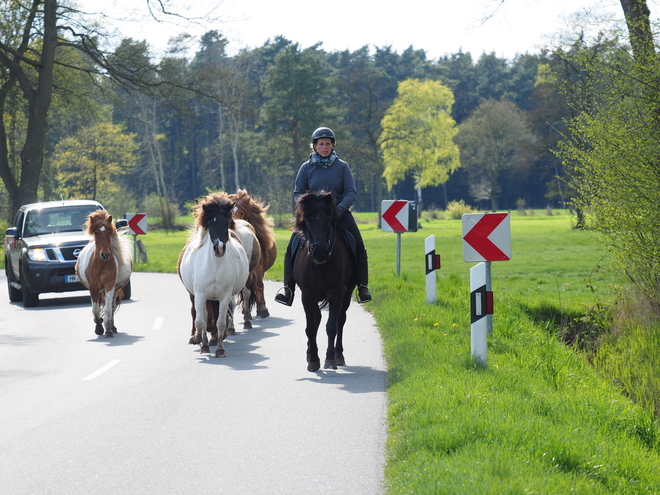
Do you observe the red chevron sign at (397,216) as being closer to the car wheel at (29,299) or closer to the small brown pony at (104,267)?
the small brown pony at (104,267)

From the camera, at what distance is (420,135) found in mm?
84188

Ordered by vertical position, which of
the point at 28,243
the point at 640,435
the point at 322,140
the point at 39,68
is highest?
the point at 39,68

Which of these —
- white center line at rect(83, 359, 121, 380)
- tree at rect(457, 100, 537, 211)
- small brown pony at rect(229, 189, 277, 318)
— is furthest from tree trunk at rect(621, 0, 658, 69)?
tree at rect(457, 100, 537, 211)

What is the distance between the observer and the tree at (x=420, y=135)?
76.8m

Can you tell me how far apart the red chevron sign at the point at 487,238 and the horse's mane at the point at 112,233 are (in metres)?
6.20

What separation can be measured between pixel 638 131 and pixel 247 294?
20.1 ft

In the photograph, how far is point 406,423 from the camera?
6527mm

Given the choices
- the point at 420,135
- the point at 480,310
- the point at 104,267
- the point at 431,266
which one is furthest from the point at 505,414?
the point at 420,135

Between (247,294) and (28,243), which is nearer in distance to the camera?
(247,294)

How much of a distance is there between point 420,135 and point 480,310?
76.5 m

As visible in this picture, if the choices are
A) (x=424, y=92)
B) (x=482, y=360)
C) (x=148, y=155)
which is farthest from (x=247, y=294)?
(x=148, y=155)

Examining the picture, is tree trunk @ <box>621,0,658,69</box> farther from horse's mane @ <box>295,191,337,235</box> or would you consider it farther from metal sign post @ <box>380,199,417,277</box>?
metal sign post @ <box>380,199,417,277</box>

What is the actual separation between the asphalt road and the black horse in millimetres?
382

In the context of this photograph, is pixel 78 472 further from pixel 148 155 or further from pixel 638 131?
pixel 148 155
